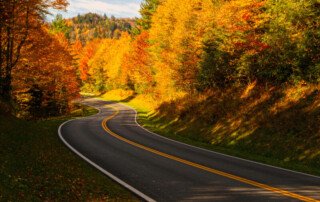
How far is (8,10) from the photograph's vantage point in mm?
21109

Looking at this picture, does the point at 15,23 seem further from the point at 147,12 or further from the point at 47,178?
the point at 147,12

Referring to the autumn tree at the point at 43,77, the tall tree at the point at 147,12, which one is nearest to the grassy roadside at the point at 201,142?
the autumn tree at the point at 43,77

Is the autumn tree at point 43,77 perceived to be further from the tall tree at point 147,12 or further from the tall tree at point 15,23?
the tall tree at point 147,12

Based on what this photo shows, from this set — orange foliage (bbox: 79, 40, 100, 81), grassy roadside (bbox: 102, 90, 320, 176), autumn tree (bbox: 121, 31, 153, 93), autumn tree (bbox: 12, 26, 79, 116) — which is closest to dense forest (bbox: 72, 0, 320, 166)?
grassy roadside (bbox: 102, 90, 320, 176)

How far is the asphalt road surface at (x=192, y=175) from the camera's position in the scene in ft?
32.2

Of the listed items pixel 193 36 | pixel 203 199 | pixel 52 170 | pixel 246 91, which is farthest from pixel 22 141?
pixel 193 36

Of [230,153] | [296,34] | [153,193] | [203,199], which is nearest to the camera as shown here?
[203,199]

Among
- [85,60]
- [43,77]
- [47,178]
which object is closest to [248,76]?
[43,77]

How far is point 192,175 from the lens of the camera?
12219mm

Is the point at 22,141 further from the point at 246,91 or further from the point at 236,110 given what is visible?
the point at 246,91

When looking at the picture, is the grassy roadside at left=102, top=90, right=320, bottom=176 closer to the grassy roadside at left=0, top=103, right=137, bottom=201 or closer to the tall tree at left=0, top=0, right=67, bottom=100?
the grassy roadside at left=0, top=103, right=137, bottom=201

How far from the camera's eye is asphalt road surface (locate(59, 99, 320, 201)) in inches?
386

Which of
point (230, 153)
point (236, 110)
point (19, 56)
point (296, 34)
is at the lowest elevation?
point (230, 153)

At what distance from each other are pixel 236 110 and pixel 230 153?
7063 millimetres
